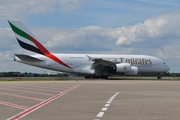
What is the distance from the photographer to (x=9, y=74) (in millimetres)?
75188

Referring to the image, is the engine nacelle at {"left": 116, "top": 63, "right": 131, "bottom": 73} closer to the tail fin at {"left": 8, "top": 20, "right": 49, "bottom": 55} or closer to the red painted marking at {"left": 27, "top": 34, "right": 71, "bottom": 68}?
the red painted marking at {"left": 27, "top": 34, "right": 71, "bottom": 68}

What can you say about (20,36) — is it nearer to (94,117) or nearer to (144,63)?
(144,63)

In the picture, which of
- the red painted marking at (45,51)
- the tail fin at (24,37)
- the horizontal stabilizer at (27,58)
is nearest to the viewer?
the horizontal stabilizer at (27,58)

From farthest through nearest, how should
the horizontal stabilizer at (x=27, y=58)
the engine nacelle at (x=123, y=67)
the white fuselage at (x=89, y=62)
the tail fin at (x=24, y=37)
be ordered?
the engine nacelle at (x=123, y=67) < the white fuselage at (x=89, y=62) < the tail fin at (x=24, y=37) < the horizontal stabilizer at (x=27, y=58)

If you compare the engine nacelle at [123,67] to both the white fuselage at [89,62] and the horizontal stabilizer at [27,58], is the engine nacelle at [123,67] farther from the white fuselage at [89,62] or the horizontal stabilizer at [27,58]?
the horizontal stabilizer at [27,58]

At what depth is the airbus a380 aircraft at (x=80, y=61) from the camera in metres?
42.6

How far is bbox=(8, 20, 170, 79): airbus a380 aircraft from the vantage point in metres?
42.6

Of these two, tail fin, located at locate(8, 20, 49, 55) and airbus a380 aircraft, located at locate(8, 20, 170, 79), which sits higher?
tail fin, located at locate(8, 20, 49, 55)

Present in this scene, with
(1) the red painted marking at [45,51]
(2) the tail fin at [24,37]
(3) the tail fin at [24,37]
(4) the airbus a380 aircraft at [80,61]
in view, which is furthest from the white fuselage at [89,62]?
(2) the tail fin at [24,37]

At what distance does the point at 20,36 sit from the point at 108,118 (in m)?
35.0

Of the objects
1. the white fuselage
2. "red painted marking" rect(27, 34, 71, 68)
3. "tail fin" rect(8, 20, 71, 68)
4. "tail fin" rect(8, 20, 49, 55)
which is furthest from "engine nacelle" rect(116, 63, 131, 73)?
"tail fin" rect(8, 20, 49, 55)

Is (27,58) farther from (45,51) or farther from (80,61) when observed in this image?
(80,61)

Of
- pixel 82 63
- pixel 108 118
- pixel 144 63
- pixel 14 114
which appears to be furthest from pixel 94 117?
pixel 144 63

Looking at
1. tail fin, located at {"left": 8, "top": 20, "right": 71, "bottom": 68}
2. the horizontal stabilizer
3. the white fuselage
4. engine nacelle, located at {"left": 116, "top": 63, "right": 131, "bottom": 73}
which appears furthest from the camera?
engine nacelle, located at {"left": 116, "top": 63, "right": 131, "bottom": 73}
